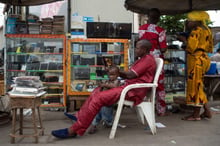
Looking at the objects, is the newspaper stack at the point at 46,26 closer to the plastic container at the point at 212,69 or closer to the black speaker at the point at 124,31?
the black speaker at the point at 124,31

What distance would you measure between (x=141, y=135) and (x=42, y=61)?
3.14 m

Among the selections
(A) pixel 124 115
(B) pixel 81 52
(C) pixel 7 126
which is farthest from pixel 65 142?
(B) pixel 81 52

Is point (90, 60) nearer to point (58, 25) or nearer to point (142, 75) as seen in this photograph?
point (58, 25)

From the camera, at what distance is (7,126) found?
4.67 meters

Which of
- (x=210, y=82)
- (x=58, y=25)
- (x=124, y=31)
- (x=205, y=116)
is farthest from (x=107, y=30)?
(x=210, y=82)

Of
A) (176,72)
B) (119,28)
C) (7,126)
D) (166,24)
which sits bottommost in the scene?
(7,126)

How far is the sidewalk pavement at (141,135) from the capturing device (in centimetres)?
369

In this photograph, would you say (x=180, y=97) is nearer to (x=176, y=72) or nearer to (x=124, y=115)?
(x=176, y=72)

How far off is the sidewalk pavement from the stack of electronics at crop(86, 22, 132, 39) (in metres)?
1.97

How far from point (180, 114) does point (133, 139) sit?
2.25 m

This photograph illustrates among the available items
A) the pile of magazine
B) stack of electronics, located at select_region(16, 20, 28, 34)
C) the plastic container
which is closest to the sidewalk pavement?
the pile of magazine

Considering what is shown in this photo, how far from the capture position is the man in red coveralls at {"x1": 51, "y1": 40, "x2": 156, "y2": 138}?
371 centimetres

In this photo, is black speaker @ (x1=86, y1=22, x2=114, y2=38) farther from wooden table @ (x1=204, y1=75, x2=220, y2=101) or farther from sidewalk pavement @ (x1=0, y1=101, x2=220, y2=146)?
wooden table @ (x1=204, y1=75, x2=220, y2=101)

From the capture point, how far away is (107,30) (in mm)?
6121
